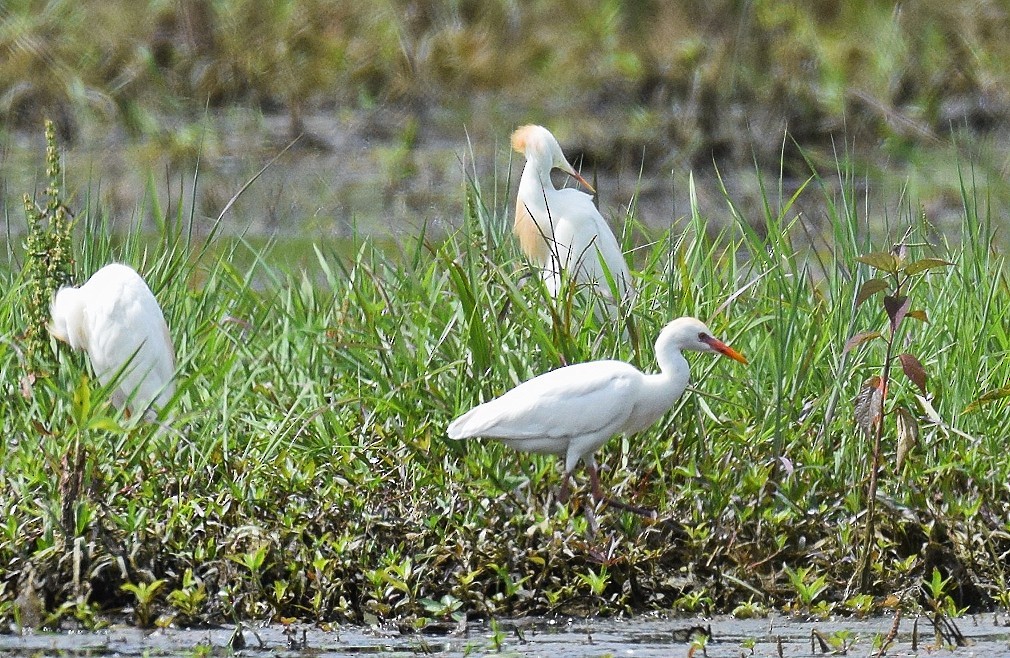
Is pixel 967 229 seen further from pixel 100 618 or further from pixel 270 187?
pixel 270 187

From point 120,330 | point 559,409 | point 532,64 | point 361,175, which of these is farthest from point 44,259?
point 532,64

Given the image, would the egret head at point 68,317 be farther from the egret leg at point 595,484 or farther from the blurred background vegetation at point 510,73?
the blurred background vegetation at point 510,73

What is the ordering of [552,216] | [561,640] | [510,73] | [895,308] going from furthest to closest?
[510,73] → [552,216] → [895,308] → [561,640]

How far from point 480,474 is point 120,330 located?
117cm

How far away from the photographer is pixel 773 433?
13.4ft

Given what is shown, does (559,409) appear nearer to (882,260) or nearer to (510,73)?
(882,260)

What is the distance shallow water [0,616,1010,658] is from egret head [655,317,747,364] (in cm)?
62

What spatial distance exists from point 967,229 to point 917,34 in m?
7.09

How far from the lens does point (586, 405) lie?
12.4 feet

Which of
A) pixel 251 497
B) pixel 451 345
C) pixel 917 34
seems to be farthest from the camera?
pixel 917 34

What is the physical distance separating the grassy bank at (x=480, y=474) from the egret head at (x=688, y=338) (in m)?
0.17

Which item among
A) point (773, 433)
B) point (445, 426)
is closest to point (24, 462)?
point (445, 426)

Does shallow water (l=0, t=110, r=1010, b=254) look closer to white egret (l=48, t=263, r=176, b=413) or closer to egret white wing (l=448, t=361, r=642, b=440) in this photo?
white egret (l=48, t=263, r=176, b=413)

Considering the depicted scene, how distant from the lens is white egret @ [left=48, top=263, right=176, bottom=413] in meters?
4.59
